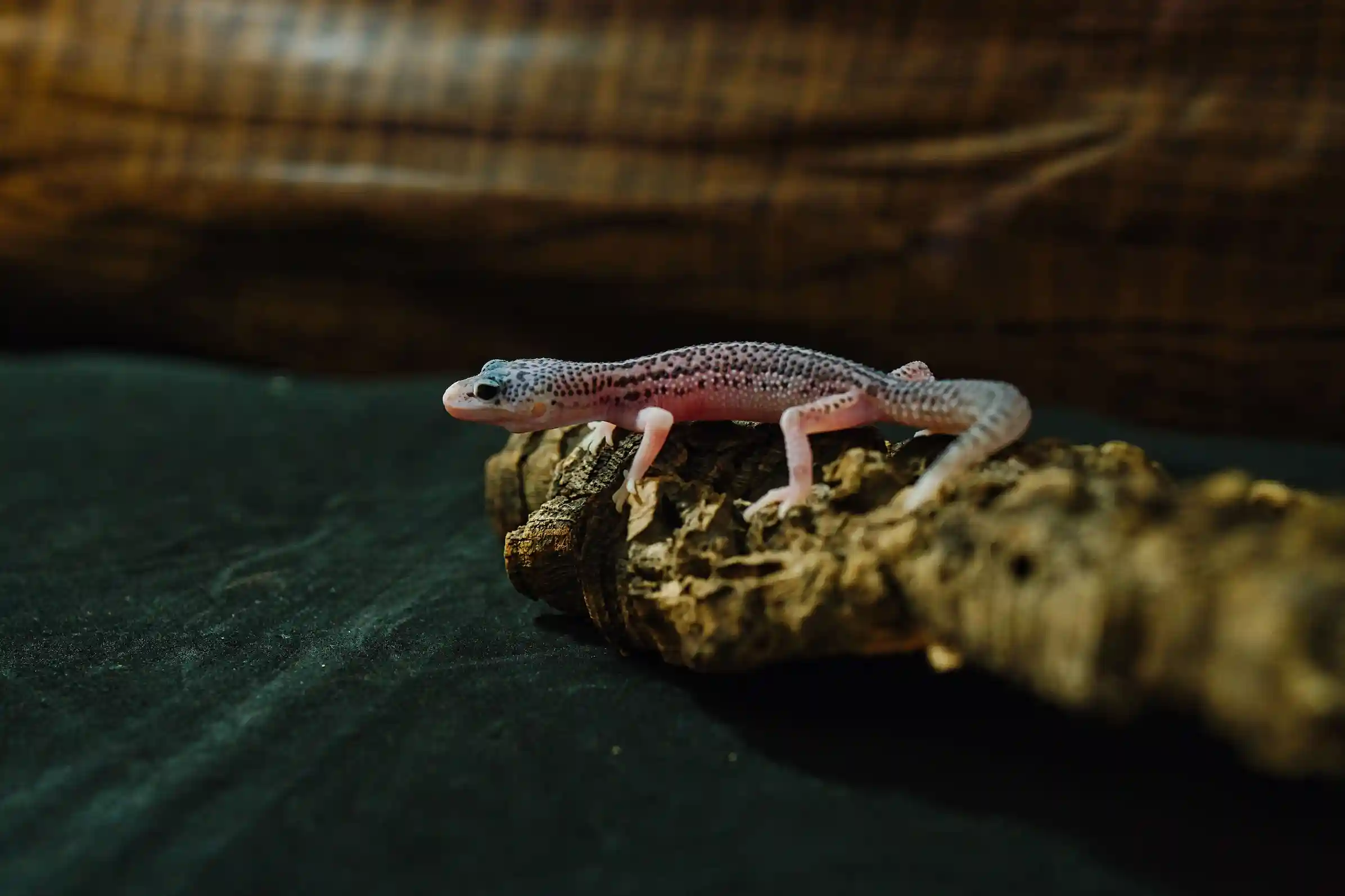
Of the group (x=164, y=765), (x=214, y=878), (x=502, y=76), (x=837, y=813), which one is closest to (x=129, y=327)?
(x=502, y=76)

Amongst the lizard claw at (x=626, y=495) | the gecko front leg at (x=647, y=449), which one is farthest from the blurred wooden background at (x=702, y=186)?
the lizard claw at (x=626, y=495)

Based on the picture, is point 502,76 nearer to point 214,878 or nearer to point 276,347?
point 276,347

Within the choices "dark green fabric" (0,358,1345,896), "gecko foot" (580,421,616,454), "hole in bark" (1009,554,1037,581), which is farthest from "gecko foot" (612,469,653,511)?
"hole in bark" (1009,554,1037,581)

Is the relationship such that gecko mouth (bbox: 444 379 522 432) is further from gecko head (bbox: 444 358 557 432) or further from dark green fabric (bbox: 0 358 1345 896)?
dark green fabric (bbox: 0 358 1345 896)

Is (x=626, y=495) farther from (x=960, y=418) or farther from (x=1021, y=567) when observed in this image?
(x=1021, y=567)

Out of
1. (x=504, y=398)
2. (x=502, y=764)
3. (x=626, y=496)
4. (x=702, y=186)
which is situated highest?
(x=702, y=186)

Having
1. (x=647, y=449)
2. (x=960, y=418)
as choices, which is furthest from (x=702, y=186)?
(x=960, y=418)
